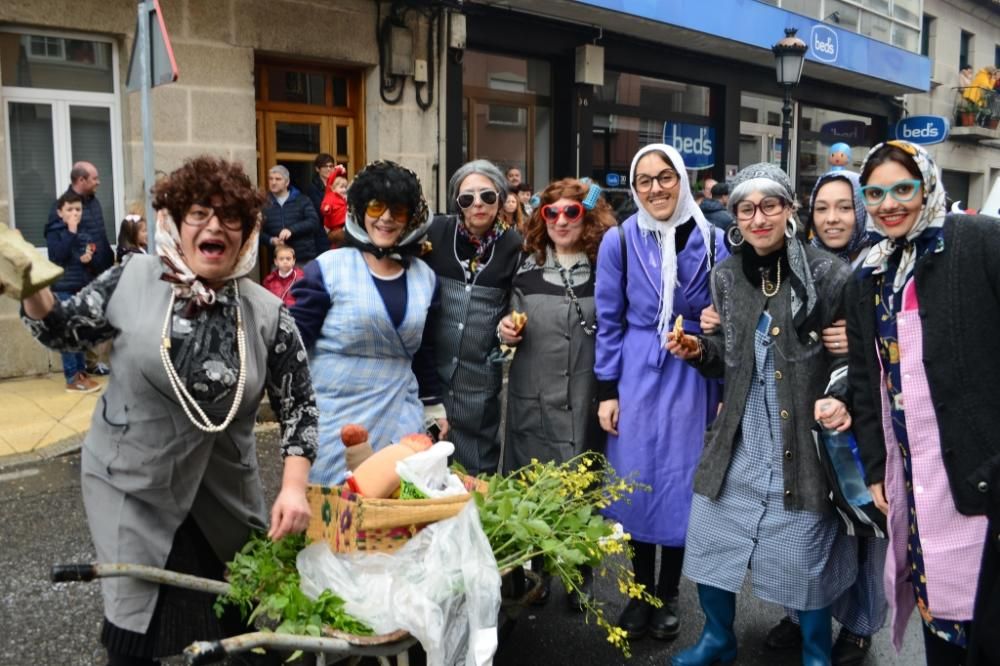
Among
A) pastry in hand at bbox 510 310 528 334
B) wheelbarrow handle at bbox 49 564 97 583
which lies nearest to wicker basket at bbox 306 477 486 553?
wheelbarrow handle at bbox 49 564 97 583

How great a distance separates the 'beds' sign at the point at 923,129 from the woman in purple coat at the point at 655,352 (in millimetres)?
18382

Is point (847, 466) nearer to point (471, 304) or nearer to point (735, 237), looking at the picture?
point (735, 237)

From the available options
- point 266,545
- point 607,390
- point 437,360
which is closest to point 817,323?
point 607,390

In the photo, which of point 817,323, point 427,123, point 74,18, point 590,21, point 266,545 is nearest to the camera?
point 266,545

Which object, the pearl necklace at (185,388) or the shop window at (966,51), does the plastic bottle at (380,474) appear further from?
the shop window at (966,51)

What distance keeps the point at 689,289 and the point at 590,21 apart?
33.7 ft

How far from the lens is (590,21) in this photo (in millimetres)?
13227

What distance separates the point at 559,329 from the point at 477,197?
2.28 feet

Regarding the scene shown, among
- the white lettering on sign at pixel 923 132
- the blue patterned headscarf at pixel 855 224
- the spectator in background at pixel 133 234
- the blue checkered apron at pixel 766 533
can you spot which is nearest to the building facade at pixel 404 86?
the spectator in background at pixel 133 234

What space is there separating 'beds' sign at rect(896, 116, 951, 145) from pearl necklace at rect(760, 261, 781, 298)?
18642 mm

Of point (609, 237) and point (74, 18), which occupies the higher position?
point (74, 18)

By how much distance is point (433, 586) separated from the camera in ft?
8.57

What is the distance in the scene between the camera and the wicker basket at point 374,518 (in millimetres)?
2645

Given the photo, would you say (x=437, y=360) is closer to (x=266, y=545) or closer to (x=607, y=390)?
(x=607, y=390)
